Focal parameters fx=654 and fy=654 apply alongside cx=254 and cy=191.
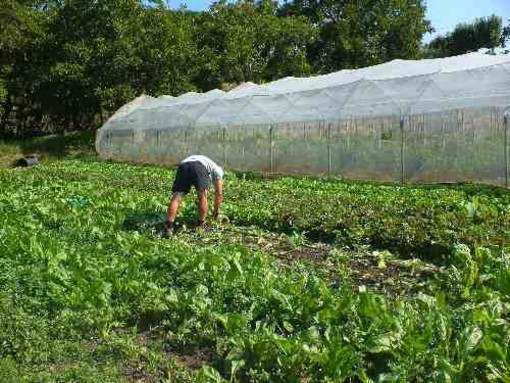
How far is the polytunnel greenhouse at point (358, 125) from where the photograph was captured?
1548 centimetres

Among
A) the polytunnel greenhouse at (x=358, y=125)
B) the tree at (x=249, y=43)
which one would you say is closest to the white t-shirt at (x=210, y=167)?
the polytunnel greenhouse at (x=358, y=125)

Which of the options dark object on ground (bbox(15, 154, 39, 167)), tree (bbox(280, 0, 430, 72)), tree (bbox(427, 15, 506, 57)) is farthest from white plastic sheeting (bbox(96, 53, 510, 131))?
tree (bbox(427, 15, 506, 57))

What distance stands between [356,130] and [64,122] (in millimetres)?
24540

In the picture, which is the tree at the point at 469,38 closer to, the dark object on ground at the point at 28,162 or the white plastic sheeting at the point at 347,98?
the white plastic sheeting at the point at 347,98

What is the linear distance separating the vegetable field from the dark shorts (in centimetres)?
61

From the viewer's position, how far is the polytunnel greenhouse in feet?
50.8

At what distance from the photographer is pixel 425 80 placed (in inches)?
697

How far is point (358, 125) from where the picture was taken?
18312 mm

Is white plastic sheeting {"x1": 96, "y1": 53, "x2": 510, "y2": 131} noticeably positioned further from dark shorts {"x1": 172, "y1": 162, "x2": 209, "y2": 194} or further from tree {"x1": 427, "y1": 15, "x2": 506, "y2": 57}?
tree {"x1": 427, "y1": 15, "x2": 506, "y2": 57}

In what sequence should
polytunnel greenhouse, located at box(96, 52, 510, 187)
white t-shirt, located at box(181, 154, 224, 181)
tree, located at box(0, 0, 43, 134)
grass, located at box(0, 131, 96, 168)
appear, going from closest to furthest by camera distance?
1. white t-shirt, located at box(181, 154, 224, 181)
2. polytunnel greenhouse, located at box(96, 52, 510, 187)
3. tree, located at box(0, 0, 43, 134)
4. grass, located at box(0, 131, 96, 168)

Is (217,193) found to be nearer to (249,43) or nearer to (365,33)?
(249,43)

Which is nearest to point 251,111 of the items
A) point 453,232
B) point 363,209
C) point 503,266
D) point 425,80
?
point 425,80

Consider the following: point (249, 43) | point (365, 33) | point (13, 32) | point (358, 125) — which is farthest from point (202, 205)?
point (365, 33)

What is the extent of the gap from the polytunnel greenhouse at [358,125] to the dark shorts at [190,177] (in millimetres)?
8251
